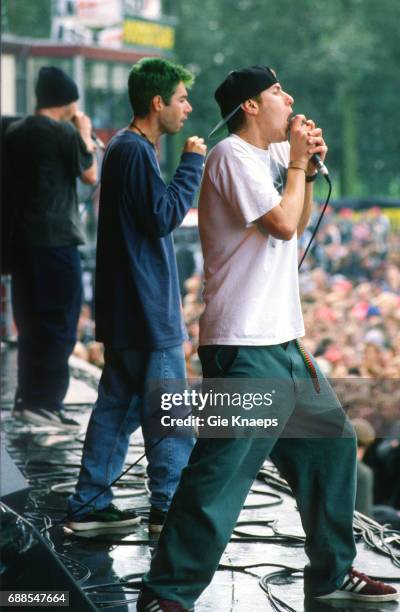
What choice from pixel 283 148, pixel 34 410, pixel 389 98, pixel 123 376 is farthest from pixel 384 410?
pixel 389 98

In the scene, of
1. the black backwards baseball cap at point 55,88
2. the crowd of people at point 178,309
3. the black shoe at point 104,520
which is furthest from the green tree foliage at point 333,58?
the black shoe at point 104,520

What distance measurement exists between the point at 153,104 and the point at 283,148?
2.42ft

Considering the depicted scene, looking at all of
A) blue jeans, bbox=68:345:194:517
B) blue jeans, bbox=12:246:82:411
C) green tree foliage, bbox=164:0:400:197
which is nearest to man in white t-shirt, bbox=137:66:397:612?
blue jeans, bbox=68:345:194:517

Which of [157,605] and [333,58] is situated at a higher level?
[333,58]

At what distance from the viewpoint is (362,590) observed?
319 cm

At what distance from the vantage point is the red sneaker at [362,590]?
10.5 feet

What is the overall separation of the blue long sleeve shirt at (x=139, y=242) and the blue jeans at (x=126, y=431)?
0.07 meters

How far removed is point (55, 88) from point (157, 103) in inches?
63.1

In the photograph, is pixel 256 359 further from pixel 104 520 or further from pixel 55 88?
pixel 55 88

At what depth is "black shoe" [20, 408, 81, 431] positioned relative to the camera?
5.51m

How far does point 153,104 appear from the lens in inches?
150

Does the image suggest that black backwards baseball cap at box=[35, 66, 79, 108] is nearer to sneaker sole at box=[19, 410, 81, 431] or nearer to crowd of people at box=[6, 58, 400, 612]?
Result: crowd of people at box=[6, 58, 400, 612]

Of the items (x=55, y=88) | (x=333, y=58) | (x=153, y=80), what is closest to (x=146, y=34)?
(x=333, y=58)

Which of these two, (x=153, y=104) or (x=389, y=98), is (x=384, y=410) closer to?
(x=153, y=104)
